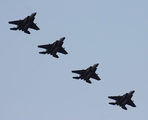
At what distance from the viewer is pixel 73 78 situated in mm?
159000

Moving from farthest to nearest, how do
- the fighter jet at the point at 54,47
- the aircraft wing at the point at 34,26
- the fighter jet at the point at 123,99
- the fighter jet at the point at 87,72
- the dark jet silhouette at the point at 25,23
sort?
1. the aircraft wing at the point at 34,26
2. the fighter jet at the point at 87,72
3. the dark jet silhouette at the point at 25,23
4. the fighter jet at the point at 123,99
5. the fighter jet at the point at 54,47

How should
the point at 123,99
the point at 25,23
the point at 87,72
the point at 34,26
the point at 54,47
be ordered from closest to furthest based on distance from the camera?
1. the point at 123,99
2. the point at 54,47
3. the point at 25,23
4. the point at 87,72
5. the point at 34,26

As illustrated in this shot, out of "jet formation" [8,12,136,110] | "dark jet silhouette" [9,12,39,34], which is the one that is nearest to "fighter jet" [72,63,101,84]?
"jet formation" [8,12,136,110]

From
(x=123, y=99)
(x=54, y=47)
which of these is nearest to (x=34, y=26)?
(x=54, y=47)

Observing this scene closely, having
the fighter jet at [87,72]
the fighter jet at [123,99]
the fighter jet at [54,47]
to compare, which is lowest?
the fighter jet at [123,99]

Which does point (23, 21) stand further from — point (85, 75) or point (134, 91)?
point (134, 91)

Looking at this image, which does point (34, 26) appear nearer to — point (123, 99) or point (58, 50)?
point (58, 50)

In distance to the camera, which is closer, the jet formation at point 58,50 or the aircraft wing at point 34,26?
the jet formation at point 58,50

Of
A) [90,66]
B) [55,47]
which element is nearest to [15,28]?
[55,47]

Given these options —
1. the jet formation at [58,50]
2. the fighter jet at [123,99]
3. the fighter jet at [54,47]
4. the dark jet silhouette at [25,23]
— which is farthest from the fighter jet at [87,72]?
the dark jet silhouette at [25,23]

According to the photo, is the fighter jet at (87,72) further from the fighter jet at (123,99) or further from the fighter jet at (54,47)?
the fighter jet at (123,99)

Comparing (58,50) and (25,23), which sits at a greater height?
(25,23)

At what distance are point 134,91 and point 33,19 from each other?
34384mm

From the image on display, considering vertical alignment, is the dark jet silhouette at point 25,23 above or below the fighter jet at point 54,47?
above
